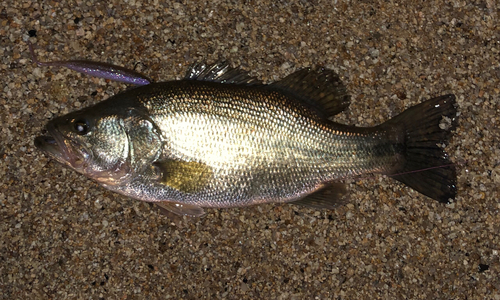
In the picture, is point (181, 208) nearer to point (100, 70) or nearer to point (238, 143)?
point (238, 143)

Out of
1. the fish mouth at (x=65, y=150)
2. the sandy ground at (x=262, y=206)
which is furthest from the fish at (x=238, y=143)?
the sandy ground at (x=262, y=206)

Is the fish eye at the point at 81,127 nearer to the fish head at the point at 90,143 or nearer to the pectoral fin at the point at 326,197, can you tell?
the fish head at the point at 90,143

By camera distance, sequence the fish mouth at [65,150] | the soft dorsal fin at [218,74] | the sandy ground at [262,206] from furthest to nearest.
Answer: the sandy ground at [262,206], the soft dorsal fin at [218,74], the fish mouth at [65,150]

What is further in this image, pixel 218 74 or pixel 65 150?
pixel 218 74

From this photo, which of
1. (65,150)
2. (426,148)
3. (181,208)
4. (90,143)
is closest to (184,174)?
(181,208)

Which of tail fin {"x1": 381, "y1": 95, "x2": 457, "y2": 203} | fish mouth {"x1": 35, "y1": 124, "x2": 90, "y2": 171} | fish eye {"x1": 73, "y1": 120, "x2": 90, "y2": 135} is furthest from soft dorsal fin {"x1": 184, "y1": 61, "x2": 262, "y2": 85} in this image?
tail fin {"x1": 381, "y1": 95, "x2": 457, "y2": 203}

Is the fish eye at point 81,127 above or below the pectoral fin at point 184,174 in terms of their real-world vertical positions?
above

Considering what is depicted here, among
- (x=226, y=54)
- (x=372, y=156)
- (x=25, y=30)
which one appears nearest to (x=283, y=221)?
(x=372, y=156)

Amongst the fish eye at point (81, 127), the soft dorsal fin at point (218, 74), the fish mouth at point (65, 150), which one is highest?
the soft dorsal fin at point (218, 74)
